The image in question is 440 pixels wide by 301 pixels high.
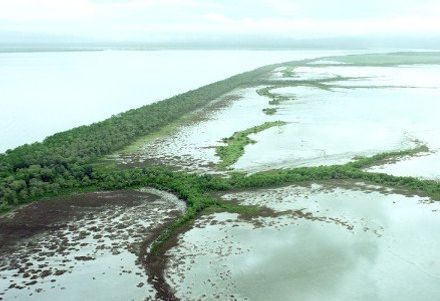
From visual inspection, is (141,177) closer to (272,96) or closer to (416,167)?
(416,167)

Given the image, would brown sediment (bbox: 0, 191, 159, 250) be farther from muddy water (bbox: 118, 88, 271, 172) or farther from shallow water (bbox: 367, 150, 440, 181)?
shallow water (bbox: 367, 150, 440, 181)

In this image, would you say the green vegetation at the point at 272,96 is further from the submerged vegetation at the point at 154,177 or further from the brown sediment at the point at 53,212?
the brown sediment at the point at 53,212

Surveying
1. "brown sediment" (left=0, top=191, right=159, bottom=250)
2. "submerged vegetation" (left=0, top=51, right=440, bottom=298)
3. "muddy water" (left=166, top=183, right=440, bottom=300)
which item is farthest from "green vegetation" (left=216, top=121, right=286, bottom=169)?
"brown sediment" (left=0, top=191, right=159, bottom=250)

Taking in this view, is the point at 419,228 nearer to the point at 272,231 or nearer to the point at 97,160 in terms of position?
the point at 272,231

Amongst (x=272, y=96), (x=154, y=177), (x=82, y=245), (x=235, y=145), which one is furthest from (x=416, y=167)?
(x=272, y=96)

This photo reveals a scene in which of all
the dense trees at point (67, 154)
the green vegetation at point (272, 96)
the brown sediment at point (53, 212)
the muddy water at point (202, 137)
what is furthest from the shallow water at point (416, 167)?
the green vegetation at point (272, 96)

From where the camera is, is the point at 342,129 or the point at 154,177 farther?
the point at 342,129

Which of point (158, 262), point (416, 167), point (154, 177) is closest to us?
point (158, 262)
